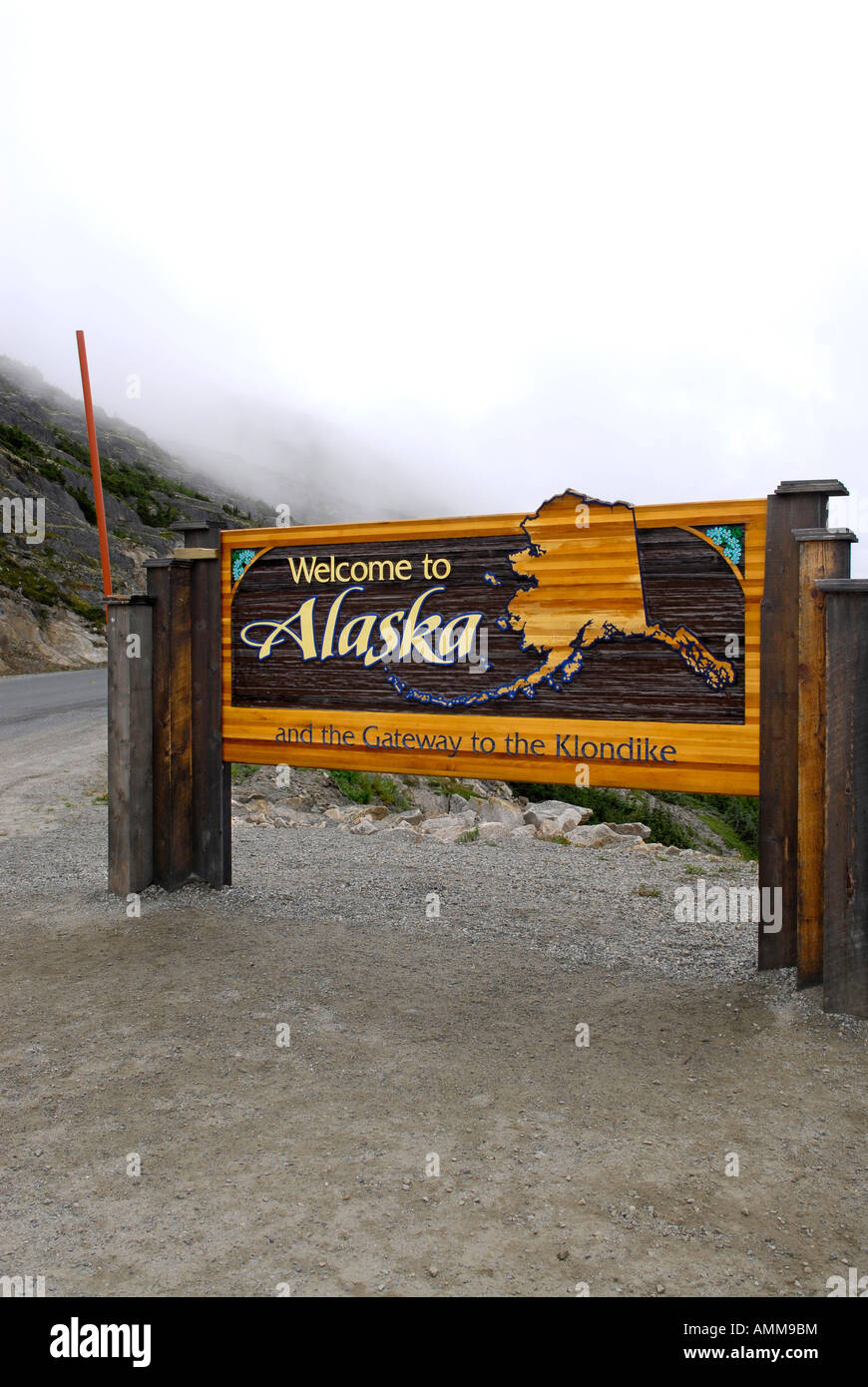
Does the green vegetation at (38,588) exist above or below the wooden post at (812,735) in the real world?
above

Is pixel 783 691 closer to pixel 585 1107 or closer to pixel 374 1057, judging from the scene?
pixel 585 1107

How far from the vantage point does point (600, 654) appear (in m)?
6.63


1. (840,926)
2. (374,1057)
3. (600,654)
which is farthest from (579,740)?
(374,1057)

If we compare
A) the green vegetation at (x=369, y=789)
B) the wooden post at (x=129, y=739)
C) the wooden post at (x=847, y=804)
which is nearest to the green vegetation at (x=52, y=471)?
the green vegetation at (x=369, y=789)

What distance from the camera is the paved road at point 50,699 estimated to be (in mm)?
19500

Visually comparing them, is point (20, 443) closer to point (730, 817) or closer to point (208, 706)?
point (730, 817)

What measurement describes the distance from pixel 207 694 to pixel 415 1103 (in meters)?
4.53

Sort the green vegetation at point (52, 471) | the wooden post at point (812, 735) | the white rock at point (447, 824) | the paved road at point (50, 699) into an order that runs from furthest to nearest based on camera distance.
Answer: the green vegetation at point (52, 471) → the paved road at point (50, 699) → the white rock at point (447, 824) → the wooden post at point (812, 735)

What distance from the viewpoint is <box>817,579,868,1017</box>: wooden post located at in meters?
5.33

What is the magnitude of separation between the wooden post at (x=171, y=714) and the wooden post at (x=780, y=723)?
4834 mm

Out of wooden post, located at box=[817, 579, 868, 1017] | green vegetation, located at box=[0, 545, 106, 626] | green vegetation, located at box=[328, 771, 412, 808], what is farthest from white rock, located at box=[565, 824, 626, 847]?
green vegetation, located at box=[0, 545, 106, 626]

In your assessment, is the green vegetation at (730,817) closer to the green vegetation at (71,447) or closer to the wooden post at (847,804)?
the wooden post at (847,804)
